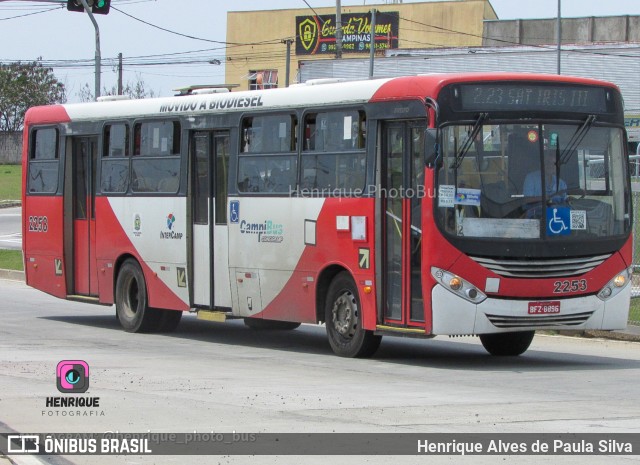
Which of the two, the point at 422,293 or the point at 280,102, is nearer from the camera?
the point at 422,293

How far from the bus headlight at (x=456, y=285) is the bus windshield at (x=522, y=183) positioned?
0.45m

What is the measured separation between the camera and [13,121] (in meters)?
108

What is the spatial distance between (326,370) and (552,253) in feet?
9.29

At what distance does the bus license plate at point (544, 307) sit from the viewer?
14984mm

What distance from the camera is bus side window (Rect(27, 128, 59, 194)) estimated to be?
22.1 metres

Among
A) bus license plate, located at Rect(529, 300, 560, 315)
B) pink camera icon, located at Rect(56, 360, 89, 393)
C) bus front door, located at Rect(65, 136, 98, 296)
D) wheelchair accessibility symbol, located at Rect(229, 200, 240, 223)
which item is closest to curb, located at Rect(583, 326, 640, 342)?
bus license plate, located at Rect(529, 300, 560, 315)

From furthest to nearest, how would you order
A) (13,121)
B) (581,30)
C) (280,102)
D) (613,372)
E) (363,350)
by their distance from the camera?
(13,121), (581,30), (280,102), (363,350), (613,372)

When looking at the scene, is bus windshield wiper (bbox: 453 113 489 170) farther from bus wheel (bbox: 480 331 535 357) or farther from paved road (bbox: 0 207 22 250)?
paved road (bbox: 0 207 22 250)

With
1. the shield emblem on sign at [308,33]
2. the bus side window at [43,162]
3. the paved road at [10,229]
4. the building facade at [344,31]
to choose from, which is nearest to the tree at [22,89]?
the building facade at [344,31]

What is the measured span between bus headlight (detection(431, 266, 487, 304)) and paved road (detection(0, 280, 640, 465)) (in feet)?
2.77

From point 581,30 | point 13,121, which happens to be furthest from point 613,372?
point 13,121

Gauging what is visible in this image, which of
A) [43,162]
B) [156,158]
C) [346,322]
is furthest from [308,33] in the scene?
[346,322]

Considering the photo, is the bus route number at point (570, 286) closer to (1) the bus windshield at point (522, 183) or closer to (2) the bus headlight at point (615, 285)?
(2) the bus headlight at point (615, 285)

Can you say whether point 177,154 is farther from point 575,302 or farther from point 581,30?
point 581,30
